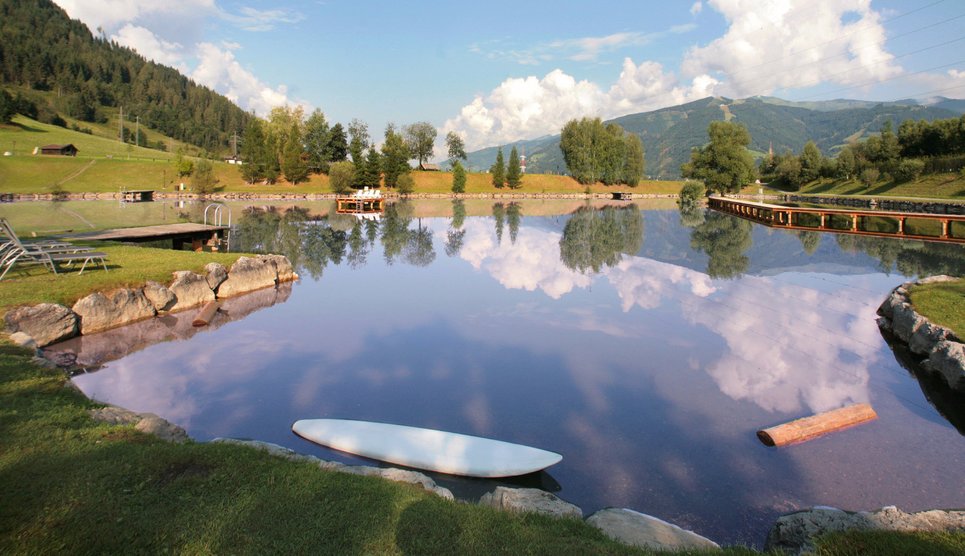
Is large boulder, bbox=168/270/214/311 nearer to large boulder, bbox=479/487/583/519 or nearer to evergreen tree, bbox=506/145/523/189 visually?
large boulder, bbox=479/487/583/519

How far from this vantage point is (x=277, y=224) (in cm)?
4178

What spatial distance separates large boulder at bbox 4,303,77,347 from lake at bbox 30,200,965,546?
1.28 feet

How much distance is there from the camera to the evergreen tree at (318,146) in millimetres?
94688

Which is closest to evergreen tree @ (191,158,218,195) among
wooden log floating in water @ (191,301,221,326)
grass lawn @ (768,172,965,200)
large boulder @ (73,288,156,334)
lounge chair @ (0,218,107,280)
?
lounge chair @ (0,218,107,280)

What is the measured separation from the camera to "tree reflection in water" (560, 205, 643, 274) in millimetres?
28684

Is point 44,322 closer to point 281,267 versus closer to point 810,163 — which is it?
point 281,267

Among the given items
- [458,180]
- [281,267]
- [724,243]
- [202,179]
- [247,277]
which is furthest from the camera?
[458,180]

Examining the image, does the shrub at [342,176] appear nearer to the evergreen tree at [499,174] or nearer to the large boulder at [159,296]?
the evergreen tree at [499,174]

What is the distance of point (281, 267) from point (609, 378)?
1489 cm

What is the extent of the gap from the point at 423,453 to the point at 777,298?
1726cm

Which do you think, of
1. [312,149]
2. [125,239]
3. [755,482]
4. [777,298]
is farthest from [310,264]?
[312,149]

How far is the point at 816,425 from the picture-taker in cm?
979

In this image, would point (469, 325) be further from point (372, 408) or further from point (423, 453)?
point (423, 453)

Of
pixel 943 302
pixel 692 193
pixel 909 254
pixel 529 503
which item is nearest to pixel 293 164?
pixel 692 193
